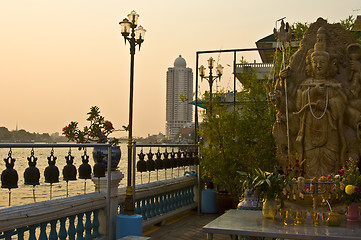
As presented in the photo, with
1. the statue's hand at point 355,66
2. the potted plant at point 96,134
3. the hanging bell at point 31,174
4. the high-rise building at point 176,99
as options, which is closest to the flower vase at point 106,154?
the potted plant at point 96,134

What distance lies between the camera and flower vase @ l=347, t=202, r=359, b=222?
5.24 meters

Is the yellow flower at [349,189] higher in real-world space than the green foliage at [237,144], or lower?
lower

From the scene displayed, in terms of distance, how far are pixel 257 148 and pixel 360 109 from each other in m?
2.36

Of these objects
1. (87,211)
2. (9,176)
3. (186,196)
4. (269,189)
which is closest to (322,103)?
(186,196)

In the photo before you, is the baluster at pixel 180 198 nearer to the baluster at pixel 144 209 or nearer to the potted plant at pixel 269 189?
the baluster at pixel 144 209

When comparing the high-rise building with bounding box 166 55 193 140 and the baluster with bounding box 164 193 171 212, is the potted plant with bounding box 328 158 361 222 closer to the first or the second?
the baluster with bounding box 164 193 171 212

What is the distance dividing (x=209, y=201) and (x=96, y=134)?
465 centimetres

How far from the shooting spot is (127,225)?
6.98 m

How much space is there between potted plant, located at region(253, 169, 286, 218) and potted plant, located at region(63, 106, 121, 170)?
257cm

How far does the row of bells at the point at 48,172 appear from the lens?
5.17 meters

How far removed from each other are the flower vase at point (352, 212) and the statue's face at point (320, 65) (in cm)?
442

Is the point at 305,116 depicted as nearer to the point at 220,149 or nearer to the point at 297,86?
the point at 297,86

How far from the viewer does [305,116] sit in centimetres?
927

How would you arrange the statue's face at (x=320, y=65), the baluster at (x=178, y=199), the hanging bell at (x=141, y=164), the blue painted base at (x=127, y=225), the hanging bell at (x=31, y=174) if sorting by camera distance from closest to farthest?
the hanging bell at (x=31, y=174), the blue painted base at (x=127, y=225), the hanging bell at (x=141, y=164), the statue's face at (x=320, y=65), the baluster at (x=178, y=199)
